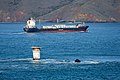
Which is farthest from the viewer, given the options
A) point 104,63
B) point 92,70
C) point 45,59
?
point 45,59

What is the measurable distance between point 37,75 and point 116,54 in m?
29.1

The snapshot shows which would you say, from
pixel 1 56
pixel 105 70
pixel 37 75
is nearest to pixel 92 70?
pixel 105 70

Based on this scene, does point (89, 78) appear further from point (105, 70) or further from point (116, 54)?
point (116, 54)

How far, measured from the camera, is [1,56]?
10006 cm

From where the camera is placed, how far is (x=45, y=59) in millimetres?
94625

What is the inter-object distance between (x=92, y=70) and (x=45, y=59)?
15324mm

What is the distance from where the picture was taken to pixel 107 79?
73250 millimetres

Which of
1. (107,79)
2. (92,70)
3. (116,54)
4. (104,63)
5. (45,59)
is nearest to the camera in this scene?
(107,79)

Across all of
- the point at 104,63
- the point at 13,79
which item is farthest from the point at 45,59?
the point at 13,79

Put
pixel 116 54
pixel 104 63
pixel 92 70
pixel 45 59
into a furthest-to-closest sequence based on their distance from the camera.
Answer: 1. pixel 116 54
2. pixel 45 59
3. pixel 104 63
4. pixel 92 70

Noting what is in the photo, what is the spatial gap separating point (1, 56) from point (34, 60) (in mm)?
10591

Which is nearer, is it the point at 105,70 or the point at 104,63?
the point at 105,70

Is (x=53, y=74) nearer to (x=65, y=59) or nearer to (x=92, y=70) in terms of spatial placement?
(x=92, y=70)

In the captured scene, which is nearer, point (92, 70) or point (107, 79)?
point (107, 79)
